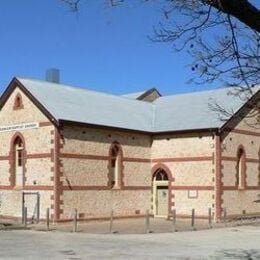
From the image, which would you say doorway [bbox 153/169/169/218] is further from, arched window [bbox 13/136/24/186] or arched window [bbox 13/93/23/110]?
arched window [bbox 13/93/23/110]

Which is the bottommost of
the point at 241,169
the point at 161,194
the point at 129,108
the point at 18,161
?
the point at 161,194

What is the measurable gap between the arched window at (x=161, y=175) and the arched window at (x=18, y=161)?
889cm

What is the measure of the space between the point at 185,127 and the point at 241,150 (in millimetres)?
4060

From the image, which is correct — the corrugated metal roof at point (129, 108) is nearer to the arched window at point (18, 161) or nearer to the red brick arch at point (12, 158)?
the red brick arch at point (12, 158)

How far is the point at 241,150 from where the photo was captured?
3797 centimetres

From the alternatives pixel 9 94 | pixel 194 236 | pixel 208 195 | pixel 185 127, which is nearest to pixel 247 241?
pixel 194 236

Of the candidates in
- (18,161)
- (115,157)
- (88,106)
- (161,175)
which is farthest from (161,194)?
(18,161)

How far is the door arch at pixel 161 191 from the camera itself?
3797 centimetres

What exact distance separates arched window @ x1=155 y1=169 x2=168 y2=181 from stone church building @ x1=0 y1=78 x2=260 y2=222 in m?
0.07

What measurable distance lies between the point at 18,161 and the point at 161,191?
9376mm

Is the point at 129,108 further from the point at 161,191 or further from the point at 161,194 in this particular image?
the point at 161,194

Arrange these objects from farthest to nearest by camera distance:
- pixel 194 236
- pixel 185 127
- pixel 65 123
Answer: pixel 185 127 < pixel 65 123 < pixel 194 236

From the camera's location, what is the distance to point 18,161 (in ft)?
116

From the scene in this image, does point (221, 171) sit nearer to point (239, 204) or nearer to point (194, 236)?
point (239, 204)
